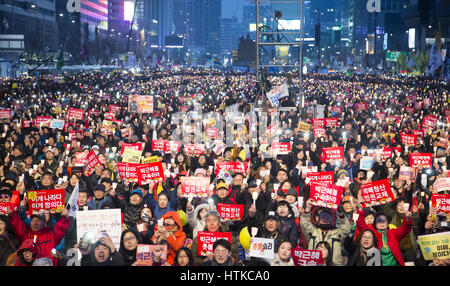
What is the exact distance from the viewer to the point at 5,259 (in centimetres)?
730

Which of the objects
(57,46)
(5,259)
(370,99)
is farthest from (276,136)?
(57,46)

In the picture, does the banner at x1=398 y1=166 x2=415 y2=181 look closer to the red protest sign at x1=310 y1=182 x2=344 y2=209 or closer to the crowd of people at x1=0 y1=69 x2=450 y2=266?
the crowd of people at x1=0 y1=69 x2=450 y2=266

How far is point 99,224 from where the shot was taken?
7.32 m

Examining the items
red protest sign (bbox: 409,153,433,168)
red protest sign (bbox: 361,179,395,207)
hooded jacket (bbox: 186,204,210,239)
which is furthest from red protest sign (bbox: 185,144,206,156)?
red protest sign (bbox: 361,179,395,207)

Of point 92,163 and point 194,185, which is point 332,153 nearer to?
point 194,185

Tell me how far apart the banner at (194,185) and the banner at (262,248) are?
2596mm

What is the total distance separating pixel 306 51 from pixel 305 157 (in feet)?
578

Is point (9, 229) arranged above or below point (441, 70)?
below

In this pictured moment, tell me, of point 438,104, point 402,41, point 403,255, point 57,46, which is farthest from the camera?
point 402,41

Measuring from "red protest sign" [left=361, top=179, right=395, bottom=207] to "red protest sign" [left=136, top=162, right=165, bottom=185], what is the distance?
344 centimetres

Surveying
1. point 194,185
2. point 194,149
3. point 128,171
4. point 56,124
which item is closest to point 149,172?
point 128,171

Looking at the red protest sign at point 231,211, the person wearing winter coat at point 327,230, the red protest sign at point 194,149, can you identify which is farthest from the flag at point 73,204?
the red protest sign at point 194,149

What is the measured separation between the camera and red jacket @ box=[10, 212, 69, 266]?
24.6ft

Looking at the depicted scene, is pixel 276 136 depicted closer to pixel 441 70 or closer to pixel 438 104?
pixel 438 104
